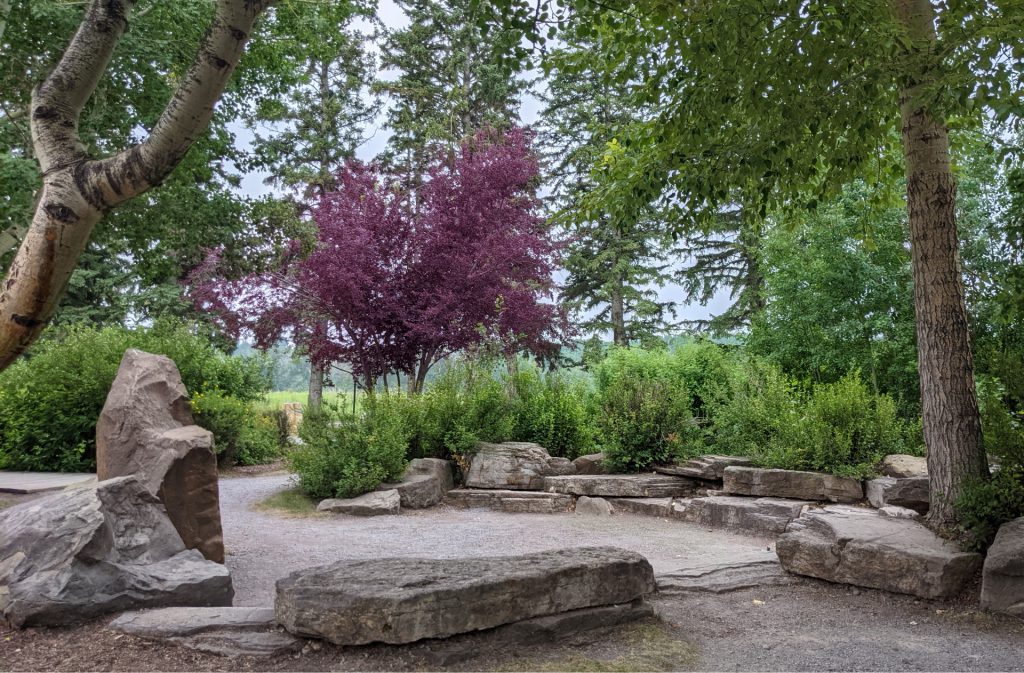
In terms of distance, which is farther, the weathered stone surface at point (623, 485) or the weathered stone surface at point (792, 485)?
the weathered stone surface at point (623, 485)

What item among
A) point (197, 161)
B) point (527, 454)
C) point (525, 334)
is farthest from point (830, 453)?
point (197, 161)

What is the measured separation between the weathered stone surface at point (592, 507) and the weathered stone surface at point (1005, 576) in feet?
14.8

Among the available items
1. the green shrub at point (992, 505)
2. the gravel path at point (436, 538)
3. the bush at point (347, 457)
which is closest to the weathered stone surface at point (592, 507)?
the gravel path at point (436, 538)

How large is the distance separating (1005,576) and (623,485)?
4733 mm

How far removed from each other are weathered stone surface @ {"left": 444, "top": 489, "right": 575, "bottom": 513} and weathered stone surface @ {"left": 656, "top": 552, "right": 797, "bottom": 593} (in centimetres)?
347

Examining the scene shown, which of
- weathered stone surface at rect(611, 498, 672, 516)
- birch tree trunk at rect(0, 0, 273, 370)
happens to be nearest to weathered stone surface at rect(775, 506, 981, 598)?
weathered stone surface at rect(611, 498, 672, 516)

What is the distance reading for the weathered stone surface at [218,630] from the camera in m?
3.37

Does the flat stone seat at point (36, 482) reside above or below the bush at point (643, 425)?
below

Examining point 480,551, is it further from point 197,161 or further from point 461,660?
point 197,161

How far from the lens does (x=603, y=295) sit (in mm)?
23656

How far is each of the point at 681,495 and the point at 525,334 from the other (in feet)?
20.5

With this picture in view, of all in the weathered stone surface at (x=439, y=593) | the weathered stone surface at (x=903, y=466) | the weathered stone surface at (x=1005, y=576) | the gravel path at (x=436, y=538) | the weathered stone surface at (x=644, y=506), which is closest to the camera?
the weathered stone surface at (x=439, y=593)

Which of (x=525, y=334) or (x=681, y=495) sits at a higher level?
(x=525, y=334)

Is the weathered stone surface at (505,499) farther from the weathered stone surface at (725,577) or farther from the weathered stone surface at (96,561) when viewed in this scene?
the weathered stone surface at (96,561)
